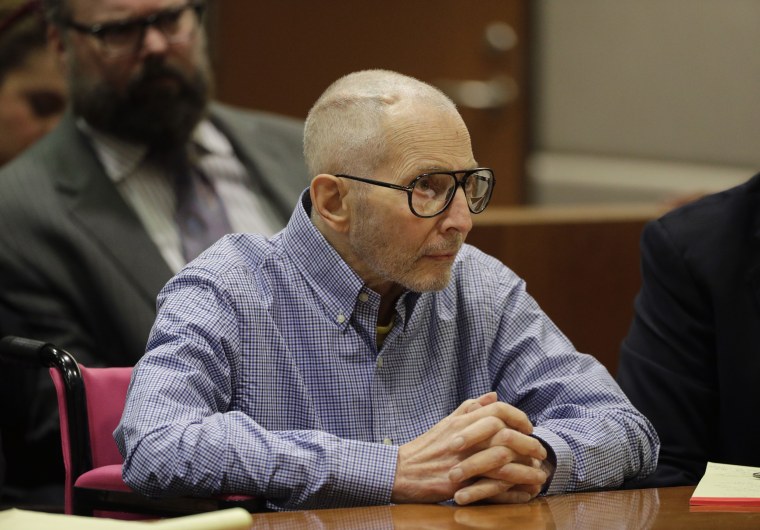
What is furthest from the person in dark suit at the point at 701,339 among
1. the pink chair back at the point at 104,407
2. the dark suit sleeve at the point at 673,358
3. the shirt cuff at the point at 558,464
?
the pink chair back at the point at 104,407

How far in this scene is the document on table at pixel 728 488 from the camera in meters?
1.63

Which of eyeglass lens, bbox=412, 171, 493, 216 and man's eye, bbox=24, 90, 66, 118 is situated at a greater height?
eyeglass lens, bbox=412, 171, 493, 216

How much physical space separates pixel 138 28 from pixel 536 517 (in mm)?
1813

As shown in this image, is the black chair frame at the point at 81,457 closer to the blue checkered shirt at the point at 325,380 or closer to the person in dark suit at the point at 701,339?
the blue checkered shirt at the point at 325,380

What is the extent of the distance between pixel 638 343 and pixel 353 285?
601 millimetres

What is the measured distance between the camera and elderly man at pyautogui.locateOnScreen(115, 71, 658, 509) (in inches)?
66.0

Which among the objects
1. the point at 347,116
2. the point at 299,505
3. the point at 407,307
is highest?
the point at 347,116

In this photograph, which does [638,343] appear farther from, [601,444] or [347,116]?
[347,116]

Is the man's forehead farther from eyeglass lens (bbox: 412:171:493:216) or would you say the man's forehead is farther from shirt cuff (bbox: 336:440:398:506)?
shirt cuff (bbox: 336:440:398:506)

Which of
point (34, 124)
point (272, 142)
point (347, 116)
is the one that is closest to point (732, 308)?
point (347, 116)

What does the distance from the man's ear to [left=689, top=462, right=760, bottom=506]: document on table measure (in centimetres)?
69

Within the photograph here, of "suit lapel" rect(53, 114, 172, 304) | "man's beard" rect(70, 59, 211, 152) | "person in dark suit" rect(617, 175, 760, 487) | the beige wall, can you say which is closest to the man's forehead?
"man's beard" rect(70, 59, 211, 152)

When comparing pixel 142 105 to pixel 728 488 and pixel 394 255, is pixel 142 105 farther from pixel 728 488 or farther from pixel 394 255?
pixel 728 488

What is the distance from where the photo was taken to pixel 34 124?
3.27 metres
